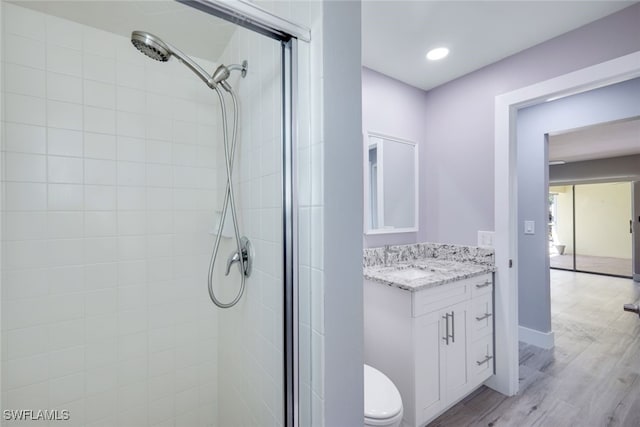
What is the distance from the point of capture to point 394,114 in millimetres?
2336

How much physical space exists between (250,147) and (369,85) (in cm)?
132

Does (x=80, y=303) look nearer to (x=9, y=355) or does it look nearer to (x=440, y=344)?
→ (x=9, y=355)

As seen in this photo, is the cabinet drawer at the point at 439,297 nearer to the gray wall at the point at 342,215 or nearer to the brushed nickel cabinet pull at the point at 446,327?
the brushed nickel cabinet pull at the point at 446,327

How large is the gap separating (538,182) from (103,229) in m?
3.51

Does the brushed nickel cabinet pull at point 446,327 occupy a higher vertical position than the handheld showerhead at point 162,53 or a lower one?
lower

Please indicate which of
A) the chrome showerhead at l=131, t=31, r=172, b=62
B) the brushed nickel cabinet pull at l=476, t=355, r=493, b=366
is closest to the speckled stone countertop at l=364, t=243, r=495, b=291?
the brushed nickel cabinet pull at l=476, t=355, r=493, b=366

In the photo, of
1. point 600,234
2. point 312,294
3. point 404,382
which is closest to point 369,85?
point 312,294

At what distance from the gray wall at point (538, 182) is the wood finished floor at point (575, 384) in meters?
0.38

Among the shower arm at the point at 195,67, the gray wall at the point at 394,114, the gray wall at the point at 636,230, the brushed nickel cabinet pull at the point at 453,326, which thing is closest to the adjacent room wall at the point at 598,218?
the gray wall at the point at 636,230

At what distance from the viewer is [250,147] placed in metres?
1.27

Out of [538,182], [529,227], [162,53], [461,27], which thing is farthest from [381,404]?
[538,182]

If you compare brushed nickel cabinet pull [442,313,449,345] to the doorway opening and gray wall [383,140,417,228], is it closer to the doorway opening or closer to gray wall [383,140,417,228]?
gray wall [383,140,417,228]

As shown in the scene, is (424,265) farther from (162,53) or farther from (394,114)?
(162,53)

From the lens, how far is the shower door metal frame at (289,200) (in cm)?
87
